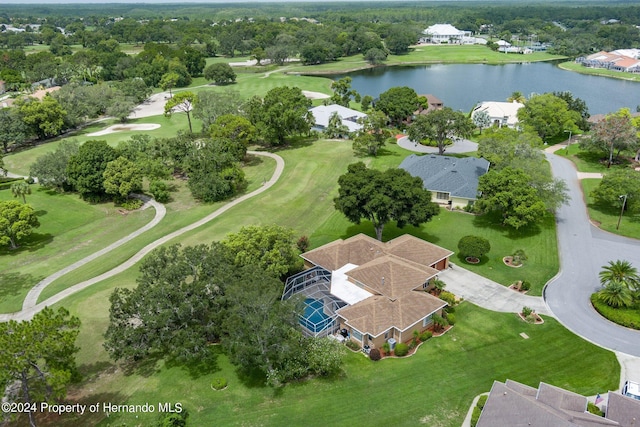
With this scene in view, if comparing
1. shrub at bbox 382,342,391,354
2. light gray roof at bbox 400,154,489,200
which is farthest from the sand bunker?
shrub at bbox 382,342,391,354

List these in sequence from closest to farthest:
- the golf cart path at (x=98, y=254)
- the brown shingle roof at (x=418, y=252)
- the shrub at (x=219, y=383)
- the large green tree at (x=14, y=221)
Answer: the shrub at (x=219, y=383) < the golf cart path at (x=98, y=254) < the brown shingle roof at (x=418, y=252) < the large green tree at (x=14, y=221)

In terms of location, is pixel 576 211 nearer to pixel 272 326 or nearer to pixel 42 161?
pixel 272 326

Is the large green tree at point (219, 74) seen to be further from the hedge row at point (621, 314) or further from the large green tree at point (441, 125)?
the hedge row at point (621, 314)

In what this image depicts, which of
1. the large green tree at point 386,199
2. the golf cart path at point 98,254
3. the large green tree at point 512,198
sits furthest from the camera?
the large green tree at point 512,198

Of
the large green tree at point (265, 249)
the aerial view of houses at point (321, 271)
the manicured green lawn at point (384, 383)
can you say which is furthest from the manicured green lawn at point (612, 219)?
the large green tree at point (265, 249)

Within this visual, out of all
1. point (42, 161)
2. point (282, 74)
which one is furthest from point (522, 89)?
point (42, 161)

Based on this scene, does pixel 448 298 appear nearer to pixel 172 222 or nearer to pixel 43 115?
pixel 172 222

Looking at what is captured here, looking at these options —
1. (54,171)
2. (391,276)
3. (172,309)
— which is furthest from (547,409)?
(54,171)

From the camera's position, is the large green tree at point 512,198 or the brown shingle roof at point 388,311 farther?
the large green tree at point 512,198
